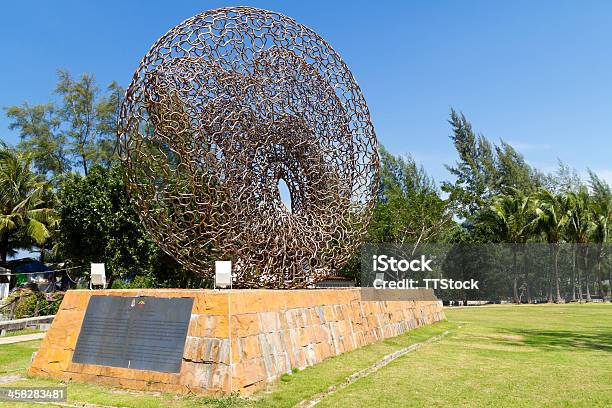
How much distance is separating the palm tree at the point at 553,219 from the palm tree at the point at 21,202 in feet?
97.3

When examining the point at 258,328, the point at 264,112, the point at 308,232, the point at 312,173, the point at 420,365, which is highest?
the point at 264,112

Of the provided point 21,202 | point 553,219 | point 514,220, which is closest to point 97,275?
Answer: point 21,202

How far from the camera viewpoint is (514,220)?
118ft

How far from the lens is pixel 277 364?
23.2ft

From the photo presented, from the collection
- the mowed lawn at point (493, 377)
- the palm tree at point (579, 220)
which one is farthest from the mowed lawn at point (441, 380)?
the palm tree at point (579, 220)

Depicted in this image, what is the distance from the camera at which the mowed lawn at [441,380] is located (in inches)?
242

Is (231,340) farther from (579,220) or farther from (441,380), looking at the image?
(579,220)

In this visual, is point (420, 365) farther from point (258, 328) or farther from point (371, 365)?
point (258, 328)

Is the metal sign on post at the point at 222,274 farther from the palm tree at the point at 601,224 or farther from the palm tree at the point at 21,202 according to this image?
the palm tree at the point at 601,224

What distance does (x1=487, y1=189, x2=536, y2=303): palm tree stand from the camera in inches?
1419

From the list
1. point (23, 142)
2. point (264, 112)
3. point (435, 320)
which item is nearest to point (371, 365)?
point (264, 112)

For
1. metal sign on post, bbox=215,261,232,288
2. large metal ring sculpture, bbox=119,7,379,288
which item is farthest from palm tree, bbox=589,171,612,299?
metal sign on post, bbox=215,261,232,288

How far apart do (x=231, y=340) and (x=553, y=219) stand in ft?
113

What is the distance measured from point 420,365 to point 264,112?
16.5ft
